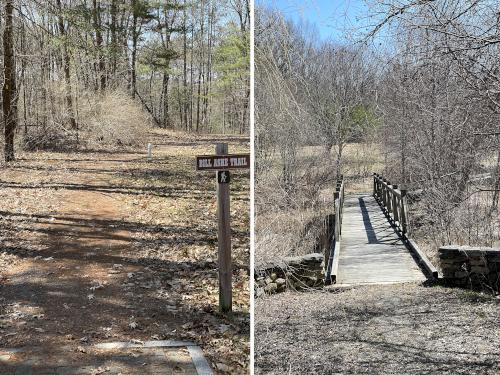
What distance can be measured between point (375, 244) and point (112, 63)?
9332 millimetres

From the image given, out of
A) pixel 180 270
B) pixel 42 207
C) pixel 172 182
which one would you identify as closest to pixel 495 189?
pixel 180 270

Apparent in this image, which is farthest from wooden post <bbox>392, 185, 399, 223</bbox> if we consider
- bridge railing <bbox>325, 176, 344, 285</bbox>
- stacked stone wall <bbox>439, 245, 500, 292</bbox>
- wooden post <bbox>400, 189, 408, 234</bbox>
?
stacked stone wall <bbox>439, 245, 500, 292</bbox>

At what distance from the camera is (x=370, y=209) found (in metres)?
7.24

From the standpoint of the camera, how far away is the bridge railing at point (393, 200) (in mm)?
5141

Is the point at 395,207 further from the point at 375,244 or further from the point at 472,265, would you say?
the point at 472,265

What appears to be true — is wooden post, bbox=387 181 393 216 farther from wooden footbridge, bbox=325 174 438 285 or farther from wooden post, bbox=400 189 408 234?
wooden post, bbox=400 189 408 234

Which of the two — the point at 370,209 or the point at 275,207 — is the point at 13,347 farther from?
the point at 370,209

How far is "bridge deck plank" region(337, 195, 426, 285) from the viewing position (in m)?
3.99

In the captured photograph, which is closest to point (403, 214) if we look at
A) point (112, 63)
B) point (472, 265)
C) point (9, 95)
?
point (472, 265)

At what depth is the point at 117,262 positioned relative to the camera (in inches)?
177

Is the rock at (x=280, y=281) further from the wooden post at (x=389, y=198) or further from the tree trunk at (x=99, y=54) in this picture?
the tree trunk at (x=99, y=54)

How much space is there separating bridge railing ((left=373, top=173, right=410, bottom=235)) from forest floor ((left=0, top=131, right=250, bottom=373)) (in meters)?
1.44

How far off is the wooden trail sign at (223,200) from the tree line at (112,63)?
212 inches

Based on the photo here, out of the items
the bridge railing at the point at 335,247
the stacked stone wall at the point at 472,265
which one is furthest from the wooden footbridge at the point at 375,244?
the stacked stone wall at the point at 472,265
